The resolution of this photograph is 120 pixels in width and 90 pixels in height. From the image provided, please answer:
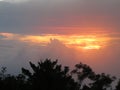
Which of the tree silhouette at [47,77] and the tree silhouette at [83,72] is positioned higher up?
the tree silhouette at [83,72]

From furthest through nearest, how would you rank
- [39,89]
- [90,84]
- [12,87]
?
1. [90,84]
2. [12,87]
3. [39,89]

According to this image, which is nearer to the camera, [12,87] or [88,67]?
[12,87]

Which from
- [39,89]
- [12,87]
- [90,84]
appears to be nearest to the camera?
[39,89]

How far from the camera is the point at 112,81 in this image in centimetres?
9838

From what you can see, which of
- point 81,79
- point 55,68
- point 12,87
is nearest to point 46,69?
point 55,68

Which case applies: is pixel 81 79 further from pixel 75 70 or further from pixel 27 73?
pixel 27 73

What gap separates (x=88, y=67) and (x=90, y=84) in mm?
4461

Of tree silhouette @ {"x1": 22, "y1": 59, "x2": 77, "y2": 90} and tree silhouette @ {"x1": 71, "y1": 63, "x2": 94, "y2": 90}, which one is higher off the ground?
tree silhouette @ {"x1": 71, "y1": 63, "x2": 94, "y2": 90}

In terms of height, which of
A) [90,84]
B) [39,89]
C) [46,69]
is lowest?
[39,89]

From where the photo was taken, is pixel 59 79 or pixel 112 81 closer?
pixel 59 79

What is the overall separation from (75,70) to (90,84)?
5209 millimetres

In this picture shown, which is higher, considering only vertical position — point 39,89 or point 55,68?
point 55,68

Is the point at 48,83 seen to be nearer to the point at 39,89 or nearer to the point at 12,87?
the point at 39,89

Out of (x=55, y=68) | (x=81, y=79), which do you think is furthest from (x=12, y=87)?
(x=81, y=79)
